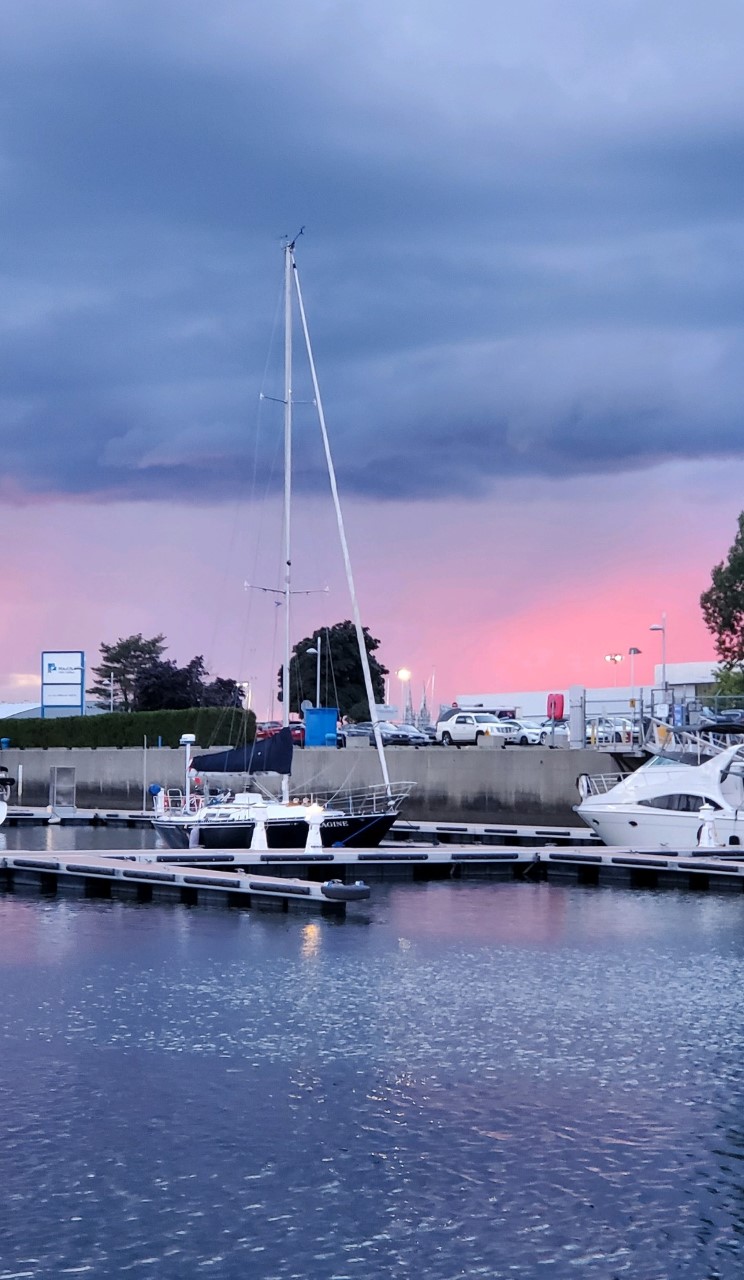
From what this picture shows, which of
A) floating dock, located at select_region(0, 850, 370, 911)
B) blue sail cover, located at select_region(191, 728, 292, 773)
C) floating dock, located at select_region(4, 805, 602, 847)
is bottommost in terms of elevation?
floating dock, located at select_region(0, 850, 370, 911)

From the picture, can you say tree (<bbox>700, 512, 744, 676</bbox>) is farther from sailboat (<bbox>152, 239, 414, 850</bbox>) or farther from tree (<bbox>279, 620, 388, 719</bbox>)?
sailboat (<bbox>152, 239, 414, 850</bbox>)

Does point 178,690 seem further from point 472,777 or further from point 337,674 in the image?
point 472,777

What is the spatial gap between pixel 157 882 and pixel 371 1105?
64.0 feet

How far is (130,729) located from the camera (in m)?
83.7

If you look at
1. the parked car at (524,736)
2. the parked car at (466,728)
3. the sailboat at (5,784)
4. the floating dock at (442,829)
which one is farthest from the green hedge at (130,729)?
the parked car at (524,736)

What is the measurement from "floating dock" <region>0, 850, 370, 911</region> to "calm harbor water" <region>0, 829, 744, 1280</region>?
87.9 inches

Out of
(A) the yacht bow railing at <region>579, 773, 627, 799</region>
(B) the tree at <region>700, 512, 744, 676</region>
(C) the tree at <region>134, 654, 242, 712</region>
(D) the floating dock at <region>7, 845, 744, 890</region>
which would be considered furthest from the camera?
(C) the tree at <region>134, 654, 242, 712</region>

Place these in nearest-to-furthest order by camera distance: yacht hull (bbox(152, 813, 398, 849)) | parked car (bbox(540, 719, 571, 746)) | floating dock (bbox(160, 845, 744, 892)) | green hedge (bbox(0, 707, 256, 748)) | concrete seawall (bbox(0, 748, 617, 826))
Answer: floating dock (bbox(160, 845, 744, 892)) → yacht hull (bbox(152, 813, 398, 849)) → concrete seawall (bbox(0, 748, 617, 826)) → parked car (bbox(540, 719, 571, 746)) → green hedge (bbox(0, 707, 256, 748))

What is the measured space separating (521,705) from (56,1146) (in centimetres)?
13263

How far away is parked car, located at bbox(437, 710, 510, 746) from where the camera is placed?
7519 centimetres

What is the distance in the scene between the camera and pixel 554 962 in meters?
28.5

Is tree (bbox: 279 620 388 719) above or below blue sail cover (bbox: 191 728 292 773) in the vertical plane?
above

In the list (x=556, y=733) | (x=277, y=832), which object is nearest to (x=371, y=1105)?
(x=277, y=832)

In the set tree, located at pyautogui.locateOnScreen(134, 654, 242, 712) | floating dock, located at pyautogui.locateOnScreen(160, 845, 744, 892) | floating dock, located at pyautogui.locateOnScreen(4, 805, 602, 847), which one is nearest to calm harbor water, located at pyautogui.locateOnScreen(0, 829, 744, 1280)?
floating dock, located at pyautogui.locateOnScreen(160, 845, 744, 892)
